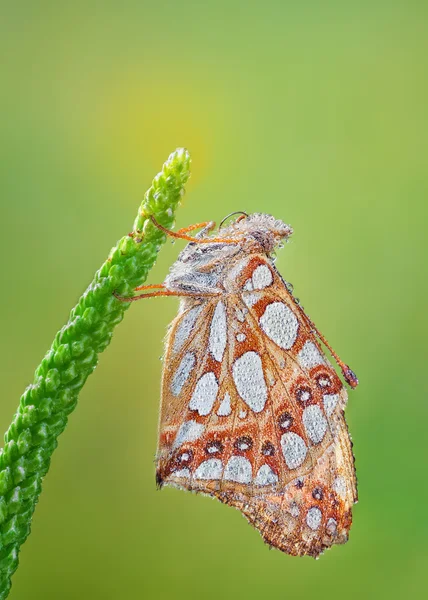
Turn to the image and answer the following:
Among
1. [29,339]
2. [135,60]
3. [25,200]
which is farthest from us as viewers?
[135,60]

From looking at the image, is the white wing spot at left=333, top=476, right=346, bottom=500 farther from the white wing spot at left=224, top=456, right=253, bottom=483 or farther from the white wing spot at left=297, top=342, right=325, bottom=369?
the white wing spot at left=297, top=342, right=325, bottom=369

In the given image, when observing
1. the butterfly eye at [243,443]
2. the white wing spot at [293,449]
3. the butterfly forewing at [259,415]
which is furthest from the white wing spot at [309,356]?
the butterfly eye at [243,443]

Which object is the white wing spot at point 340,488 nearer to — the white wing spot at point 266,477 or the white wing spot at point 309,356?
the white wing spot at point 266,477

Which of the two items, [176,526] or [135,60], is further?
[135,60]

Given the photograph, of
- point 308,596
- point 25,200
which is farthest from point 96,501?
point 25,200

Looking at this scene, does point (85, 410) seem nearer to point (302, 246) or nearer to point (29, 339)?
point (29, 339)

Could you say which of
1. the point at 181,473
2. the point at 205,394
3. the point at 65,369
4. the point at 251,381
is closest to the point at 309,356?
the point at 251,381

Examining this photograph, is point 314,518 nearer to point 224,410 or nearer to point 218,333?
point 224,410
